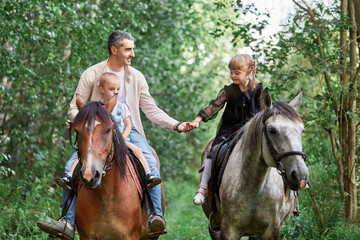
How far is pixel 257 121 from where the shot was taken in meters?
5.84

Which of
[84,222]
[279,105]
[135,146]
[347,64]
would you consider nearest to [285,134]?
[279,105]

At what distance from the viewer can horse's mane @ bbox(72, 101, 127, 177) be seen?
5.05 m

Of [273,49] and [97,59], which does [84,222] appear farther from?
[97,59]

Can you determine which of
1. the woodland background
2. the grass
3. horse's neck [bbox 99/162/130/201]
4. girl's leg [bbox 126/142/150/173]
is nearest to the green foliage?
the woodland background

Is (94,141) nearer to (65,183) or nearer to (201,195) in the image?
(65,183)

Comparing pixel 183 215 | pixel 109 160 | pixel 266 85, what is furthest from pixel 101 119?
pixel 183 215

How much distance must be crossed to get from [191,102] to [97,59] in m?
5.08

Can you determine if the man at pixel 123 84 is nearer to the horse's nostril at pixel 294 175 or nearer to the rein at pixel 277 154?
the rein at pixel 277 154

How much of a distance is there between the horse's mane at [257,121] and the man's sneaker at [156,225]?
3.66ft

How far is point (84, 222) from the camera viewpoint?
5598 mm

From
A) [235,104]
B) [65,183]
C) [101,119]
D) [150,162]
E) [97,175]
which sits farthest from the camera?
Answer: [235,104]

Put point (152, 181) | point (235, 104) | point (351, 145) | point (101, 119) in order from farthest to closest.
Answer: point (351, 145) → point (235, 104) → point (152, 181) → point (101, 119)

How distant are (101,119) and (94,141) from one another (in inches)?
9.2

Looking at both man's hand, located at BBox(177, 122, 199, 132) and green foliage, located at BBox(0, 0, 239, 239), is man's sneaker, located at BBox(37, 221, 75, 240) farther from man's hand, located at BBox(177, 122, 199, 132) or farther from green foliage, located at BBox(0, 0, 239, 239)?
green foliage, located at BBox(0, 0, 239, 239)
